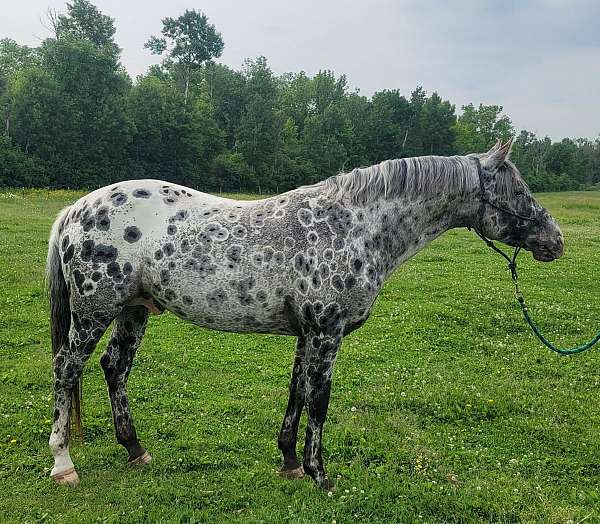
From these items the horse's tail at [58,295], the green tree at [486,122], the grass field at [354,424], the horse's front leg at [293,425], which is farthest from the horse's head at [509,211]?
the green tree at [486,122]

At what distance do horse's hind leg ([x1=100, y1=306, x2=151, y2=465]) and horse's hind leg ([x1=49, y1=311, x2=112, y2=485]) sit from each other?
1.25 feet

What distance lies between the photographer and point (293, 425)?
15.5 ft

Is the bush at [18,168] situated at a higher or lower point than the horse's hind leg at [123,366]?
higher

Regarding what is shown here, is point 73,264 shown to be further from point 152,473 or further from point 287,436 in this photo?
point 287,436

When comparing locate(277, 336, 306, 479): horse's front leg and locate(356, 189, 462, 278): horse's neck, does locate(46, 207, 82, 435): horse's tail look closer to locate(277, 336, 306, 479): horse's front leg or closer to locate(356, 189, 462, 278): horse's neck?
locate(277, 336, 306, 479): horse's front leg

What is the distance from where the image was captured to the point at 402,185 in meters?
4.28

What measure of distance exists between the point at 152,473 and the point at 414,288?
8.48 metres

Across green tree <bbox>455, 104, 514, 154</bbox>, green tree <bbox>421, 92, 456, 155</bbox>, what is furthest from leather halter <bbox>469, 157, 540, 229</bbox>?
green tree <bbox>455, 104, 514, 154</bbox>

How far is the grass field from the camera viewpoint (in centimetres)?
420

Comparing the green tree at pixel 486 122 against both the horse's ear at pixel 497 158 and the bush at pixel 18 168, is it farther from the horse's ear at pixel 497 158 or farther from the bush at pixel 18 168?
the horse's ear at pixel 497 158

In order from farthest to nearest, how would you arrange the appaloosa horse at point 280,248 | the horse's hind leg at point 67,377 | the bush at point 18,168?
the bush at point 18,168, the horse's hind leg at point 67,377, the appaloosa horse at point 280,248

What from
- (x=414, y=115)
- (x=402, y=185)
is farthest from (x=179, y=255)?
(x=414, y=115)

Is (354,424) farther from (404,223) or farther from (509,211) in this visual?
(509,211)

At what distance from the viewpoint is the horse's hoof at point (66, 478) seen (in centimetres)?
438
